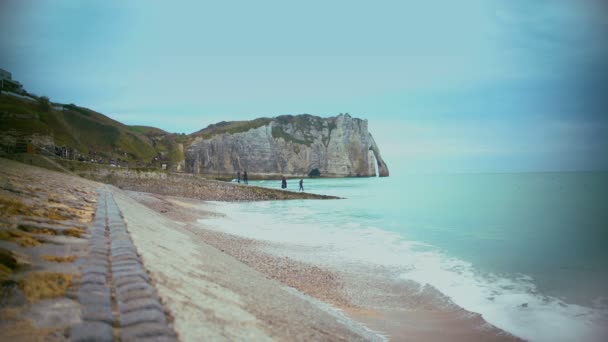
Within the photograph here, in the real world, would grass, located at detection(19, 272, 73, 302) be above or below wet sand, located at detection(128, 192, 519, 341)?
above

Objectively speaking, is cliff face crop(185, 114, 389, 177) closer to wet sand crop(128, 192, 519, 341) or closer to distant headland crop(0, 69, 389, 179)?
distant headland crop(0, 69, 389, 179)

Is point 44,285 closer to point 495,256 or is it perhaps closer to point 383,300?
point 383,300

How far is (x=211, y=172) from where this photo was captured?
10781cm

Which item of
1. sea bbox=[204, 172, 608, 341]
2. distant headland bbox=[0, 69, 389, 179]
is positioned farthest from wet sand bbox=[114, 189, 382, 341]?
distant headland bbox=[0, 69, 389, 179]

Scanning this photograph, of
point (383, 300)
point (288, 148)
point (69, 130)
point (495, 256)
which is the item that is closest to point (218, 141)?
point (288, 148)

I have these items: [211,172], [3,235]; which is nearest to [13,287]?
[3,235]

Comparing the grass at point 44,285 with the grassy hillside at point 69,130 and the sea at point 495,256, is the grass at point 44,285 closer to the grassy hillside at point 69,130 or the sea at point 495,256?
the sea at point 495,256

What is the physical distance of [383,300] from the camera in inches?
300

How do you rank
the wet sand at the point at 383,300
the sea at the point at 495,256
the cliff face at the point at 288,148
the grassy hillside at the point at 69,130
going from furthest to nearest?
the cliff face at the point at 288,148 < the grassy hillside at the point at 69,130 < the sea at the point at 495,256 < the wet sand at the point at 383,300

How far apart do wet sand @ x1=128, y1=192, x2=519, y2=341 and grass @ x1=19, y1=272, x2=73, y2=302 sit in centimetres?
442

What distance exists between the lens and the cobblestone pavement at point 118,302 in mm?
2096

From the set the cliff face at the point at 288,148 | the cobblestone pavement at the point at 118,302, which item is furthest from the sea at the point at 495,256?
the cliff face at the point at 288,148

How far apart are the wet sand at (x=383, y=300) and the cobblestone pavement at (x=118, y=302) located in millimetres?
3955

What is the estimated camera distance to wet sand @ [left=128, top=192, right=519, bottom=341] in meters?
5.96
